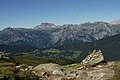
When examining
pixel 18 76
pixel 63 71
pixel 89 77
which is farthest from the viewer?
pixel 63 71

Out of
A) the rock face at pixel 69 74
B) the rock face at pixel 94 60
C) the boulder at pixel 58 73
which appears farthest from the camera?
the rock face at pixel 94 60

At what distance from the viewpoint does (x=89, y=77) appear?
4353 cm

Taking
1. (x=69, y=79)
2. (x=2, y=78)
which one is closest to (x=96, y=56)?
(x=69, y=79)

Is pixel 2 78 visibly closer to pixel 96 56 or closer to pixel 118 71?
pixel 118 71

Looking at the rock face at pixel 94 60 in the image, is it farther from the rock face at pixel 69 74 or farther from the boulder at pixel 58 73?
the boulder at pixel 58 73

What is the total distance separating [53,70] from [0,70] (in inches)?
572

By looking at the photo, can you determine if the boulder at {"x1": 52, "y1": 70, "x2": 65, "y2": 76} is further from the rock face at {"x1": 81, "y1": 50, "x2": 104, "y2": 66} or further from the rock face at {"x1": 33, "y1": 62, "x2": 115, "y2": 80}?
the rock face at {"x1": 81, "y1": 50, "x2": 104, "y2": 66}

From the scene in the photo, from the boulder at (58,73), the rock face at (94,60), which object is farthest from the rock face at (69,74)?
the rock face at (94,60)

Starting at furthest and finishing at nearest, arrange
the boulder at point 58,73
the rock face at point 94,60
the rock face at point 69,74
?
the rock face at point 94,60 → the boulder at point 58,73 → the rock face at point 69,74

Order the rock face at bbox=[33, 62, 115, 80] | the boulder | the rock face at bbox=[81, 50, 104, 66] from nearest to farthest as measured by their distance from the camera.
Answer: the rock face at bbox=[33, 62, 115, 80] → the boulder → the rock face at bbox=[81, 50, 104, 66]

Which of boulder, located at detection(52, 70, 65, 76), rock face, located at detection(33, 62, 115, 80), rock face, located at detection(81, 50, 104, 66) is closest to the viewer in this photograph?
rock face, located at detection(33, 62, 115, 80)

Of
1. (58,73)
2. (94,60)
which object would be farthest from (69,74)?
(94,60)

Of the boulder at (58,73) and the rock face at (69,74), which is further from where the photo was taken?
the boulder at (58,73)

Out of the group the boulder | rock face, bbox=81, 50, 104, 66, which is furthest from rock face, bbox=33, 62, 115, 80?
rock face, bbox=81, 50, 104, 66
